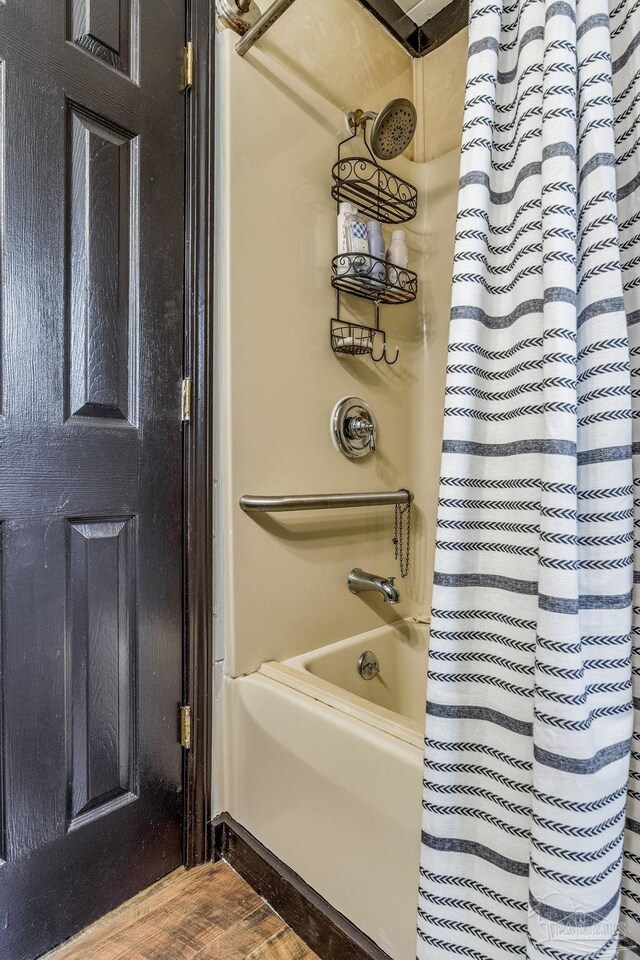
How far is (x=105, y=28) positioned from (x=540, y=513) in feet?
4.01

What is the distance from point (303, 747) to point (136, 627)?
42 centimetres

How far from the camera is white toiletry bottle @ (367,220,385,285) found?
1378 millimetres

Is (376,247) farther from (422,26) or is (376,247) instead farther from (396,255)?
(422,26)

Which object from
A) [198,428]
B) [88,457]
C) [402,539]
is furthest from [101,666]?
[402,539]

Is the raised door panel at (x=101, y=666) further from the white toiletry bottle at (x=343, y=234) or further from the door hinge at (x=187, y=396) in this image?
the white toiletry bottle at (x=343, y=234)

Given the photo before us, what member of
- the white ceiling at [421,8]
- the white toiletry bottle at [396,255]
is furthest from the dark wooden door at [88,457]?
the white ceiling at [421,8]

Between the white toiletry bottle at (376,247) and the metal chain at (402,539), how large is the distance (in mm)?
668

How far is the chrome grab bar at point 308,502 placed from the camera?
115 centimetres

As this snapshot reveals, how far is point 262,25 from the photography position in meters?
1.08

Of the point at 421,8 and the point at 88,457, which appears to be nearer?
the point at 88,457

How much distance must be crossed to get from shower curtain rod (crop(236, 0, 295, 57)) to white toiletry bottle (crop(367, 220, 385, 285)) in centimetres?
47

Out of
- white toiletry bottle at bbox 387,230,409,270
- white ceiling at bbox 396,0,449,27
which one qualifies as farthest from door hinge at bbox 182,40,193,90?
white ceiling at bbox 396,0,449,27

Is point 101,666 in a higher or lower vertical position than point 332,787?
higher

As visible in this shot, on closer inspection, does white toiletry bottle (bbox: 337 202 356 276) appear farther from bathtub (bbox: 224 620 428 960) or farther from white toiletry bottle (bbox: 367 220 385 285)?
bathtub (bbox: 224 620 428 960)
